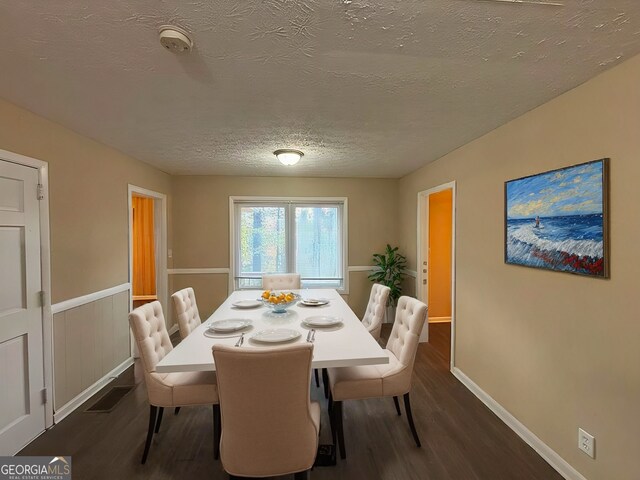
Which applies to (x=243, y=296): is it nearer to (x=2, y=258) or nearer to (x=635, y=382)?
(x=2, y=258)

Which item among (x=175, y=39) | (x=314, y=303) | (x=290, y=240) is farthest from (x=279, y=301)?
(x=290, y=240)

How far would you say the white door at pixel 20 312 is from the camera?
196 centimetres

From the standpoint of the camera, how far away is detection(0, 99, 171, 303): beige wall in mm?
2137

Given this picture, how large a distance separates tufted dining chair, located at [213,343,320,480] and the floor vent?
1757 mm

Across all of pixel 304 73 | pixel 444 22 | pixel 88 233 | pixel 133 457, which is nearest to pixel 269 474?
pixel 133 457

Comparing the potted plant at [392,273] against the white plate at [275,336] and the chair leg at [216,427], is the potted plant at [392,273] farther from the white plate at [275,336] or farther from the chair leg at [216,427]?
the chair leg at [216,427]

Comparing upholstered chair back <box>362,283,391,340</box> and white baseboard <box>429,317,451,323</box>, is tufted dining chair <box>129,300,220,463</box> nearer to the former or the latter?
upholstered chair back <box>362,283,391,340</box>

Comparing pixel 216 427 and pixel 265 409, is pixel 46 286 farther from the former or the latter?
pixel 265 409

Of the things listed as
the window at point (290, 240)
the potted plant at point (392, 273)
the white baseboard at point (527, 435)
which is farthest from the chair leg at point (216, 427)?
the potted plant at point (392, 273)

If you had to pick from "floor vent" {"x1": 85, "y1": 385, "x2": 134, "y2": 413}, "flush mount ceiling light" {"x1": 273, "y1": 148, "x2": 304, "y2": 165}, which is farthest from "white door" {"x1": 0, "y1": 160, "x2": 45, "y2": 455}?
"flush mount ceiling light" {"x1": 273, "y1": 148, "x2": 304, "y2": 165}

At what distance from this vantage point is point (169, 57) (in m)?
1.45

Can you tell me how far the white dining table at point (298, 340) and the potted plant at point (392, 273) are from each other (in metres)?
1.77

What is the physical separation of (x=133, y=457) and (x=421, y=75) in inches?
115

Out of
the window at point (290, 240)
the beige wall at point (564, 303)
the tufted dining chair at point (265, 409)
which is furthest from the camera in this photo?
the window at point (290, 240)
